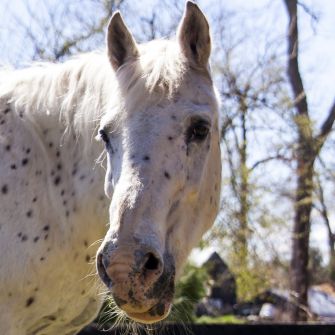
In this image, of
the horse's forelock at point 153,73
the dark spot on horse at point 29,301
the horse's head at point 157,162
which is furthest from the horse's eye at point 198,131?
the dark spot on horse at point 29,301

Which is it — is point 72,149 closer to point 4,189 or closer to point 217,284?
point 4,189

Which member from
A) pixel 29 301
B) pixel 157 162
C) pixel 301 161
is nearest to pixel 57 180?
pixel 29 301

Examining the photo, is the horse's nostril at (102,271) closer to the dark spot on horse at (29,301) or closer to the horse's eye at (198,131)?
the horse's eye at (198,131)

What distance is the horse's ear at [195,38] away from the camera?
3.50m

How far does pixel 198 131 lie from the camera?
327 centimetres

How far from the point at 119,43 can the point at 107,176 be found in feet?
2.69

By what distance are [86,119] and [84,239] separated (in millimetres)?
719

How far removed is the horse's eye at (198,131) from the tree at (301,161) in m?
8.84

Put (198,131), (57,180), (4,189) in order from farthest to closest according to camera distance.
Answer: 1. (57,180)
2. (4,189)
3. (198,131)

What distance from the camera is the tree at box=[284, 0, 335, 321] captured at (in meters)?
12.1

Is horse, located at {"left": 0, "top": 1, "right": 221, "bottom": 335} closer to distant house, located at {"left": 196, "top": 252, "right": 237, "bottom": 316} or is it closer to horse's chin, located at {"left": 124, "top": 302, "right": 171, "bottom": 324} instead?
horse's chin, located at {"left": 124, "top": 302, "right": 171, "bottom": 324}

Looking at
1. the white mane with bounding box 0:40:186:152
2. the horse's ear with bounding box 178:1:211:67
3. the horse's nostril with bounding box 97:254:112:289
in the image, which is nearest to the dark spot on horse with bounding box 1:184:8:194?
the white mane with bounding box 0:40:186:152

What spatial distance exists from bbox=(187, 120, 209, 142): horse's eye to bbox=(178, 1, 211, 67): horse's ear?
1.43 feet

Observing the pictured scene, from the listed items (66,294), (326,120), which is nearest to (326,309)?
(326,120)
